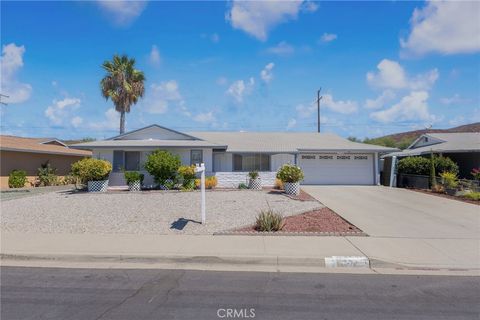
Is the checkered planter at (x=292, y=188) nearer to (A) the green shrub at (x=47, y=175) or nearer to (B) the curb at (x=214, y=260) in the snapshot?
(B) the curb at (x=214, y=260)

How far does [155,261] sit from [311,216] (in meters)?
5.94

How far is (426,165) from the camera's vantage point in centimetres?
2202

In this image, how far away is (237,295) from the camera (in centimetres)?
529

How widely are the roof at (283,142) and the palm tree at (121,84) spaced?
663 cm

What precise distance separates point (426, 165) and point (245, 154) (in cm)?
1113

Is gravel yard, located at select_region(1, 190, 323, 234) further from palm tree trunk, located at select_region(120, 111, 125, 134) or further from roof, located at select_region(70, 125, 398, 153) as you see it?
palm tree trunk, located at select_region(120, 111, 125, 134)

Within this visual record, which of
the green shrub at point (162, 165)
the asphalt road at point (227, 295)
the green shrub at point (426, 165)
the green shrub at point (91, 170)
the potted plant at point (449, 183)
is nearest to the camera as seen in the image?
the asphalt road at point (227, 295)

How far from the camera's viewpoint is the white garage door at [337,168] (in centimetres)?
2530

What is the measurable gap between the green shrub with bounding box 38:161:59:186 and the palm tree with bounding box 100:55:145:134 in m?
6.13

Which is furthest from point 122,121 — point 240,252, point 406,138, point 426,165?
point 406,138

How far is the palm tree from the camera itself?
29891 mm

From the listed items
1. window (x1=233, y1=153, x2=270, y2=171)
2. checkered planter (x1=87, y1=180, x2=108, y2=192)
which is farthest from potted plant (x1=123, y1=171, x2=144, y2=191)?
window (x1=233, y1=153, x2=270, y2=171)

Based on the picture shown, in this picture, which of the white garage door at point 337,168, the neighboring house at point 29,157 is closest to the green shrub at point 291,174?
the white garage door at point 337,168

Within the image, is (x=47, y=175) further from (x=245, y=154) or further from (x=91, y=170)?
(x=245, y=154)
